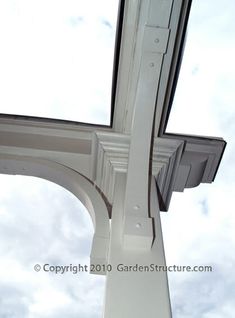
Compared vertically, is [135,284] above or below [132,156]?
below

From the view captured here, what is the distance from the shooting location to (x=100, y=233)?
0.88 m

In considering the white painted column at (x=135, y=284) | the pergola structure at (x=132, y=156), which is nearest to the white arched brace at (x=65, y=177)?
the pergola structure at (x=132, y=156)

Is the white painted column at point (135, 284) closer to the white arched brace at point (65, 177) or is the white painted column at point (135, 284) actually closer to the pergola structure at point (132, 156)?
the pergola structure at point (132, 156)

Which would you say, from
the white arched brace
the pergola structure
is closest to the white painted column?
the pergola structure

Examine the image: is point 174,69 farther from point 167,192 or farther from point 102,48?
point 167,192

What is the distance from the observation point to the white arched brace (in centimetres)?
95

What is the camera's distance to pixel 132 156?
77 cm

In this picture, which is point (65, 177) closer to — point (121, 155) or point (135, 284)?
point (121, 155)

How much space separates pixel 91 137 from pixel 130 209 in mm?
408

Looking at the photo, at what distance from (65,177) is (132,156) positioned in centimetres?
38

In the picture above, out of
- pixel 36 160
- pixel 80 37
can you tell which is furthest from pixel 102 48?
pixel 36 160

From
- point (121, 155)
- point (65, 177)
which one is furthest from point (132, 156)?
point (65, 177)

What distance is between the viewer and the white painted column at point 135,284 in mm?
631

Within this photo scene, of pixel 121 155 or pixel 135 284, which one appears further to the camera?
pixel 121 155
